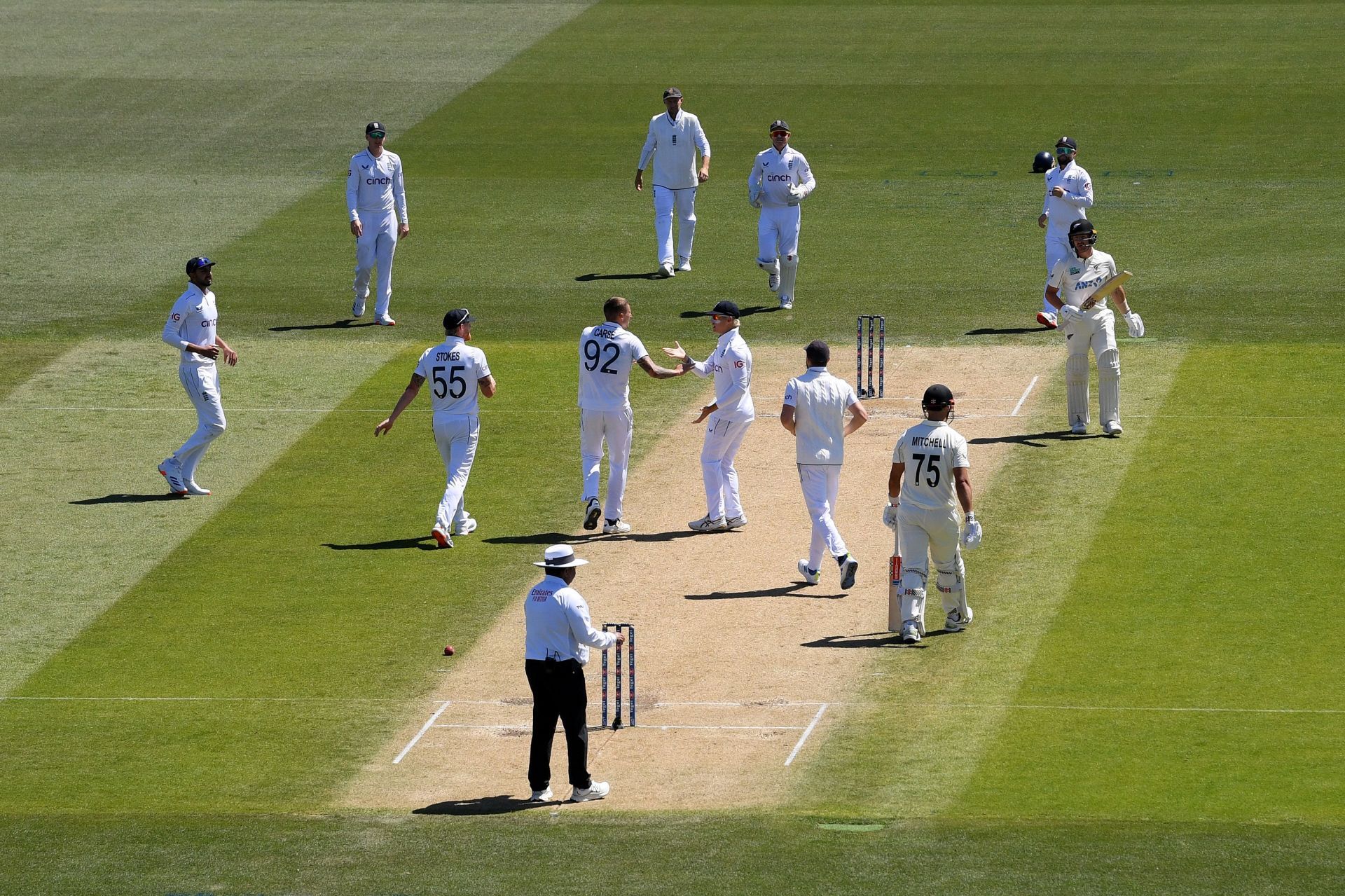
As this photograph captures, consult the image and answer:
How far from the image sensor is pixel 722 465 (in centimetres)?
2039

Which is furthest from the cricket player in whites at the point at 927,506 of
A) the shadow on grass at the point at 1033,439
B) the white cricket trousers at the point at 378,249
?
the white cricket trousers at the point at 378,249

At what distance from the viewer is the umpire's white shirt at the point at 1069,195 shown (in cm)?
2817

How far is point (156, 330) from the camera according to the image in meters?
29.3

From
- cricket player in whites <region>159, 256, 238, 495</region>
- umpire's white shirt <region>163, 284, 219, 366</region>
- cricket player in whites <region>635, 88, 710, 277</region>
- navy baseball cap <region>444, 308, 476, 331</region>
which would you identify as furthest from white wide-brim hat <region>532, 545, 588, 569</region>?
cricket player in whites <region>635, 88, 710, 277</region>

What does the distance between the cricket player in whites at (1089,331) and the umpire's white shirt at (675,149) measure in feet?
28.0

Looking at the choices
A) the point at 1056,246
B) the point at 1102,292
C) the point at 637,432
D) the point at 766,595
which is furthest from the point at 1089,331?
the point at 766,595

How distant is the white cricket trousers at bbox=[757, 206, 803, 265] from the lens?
28.9m

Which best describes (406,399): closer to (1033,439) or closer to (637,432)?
(637,432)

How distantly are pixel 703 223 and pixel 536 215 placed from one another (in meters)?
2.97

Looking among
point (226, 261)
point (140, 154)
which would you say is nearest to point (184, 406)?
point (226, 261)

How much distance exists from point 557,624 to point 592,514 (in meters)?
5.76

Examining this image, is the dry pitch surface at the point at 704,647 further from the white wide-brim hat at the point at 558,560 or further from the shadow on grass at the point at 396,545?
the white wide-brim hat at the point at 558,560

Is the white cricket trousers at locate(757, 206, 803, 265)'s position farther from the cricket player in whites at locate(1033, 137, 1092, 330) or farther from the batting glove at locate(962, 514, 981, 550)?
the batting glove at locate(962, 514, 981, 550)

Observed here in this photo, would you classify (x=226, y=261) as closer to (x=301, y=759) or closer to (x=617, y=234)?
(x=617, y=234)
